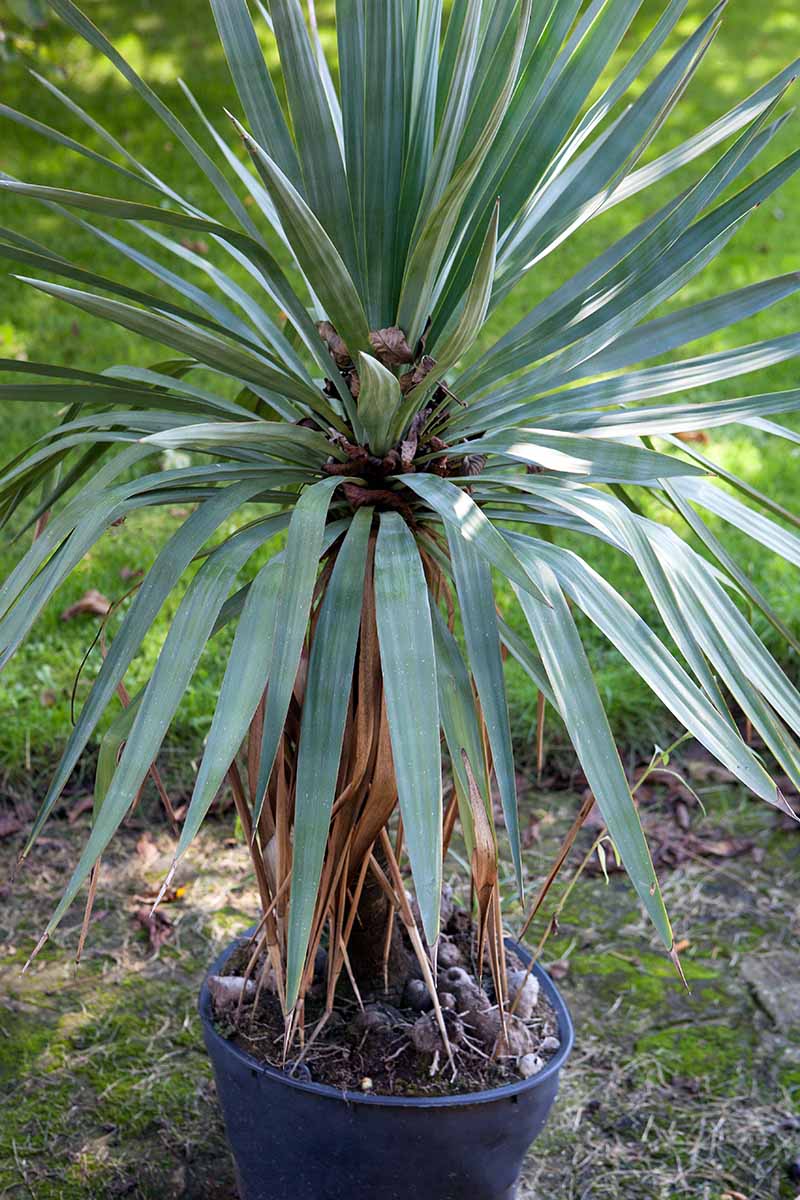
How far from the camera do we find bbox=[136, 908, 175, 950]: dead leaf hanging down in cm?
256

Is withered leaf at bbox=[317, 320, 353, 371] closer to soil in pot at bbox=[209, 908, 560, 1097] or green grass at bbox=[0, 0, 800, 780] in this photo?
green grass at bbox=[0, 0, 800, 780]

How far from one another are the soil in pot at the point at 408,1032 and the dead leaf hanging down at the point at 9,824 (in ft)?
4.00

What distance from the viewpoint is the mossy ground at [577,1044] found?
2.00m

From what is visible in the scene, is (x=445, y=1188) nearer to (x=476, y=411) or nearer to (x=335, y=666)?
(x=335, y=666)

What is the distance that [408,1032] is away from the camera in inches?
66.4

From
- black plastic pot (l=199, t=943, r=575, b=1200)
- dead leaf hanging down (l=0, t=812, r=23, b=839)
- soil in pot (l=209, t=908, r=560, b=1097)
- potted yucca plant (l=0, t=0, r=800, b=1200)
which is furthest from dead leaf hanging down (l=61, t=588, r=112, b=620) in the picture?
black plastic pot (l=199, t=943, r=575, b=1200)

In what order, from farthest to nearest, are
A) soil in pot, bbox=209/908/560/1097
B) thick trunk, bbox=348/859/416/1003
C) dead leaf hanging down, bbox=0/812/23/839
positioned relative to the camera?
1. dead leaf hanging down, bbox=0/812/23/839
2. thick trunk, bbox=348/859/416/1003
3. soil in pot, bbox=209/908/560/1097

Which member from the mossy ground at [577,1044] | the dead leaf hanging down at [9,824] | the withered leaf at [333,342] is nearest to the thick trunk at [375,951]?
the mossy ground at [577,1044]

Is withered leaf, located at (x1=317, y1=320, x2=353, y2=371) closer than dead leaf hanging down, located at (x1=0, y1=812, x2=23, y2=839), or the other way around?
withered leaf, located at (x1=317, y1=320, x2=353, y2=371)

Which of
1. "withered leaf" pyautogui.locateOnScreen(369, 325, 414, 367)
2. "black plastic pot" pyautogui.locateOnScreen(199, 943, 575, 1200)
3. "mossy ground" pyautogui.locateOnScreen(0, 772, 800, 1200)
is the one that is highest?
"withered leaf" pyautogui.locateOnScreen(369, 325, 414, 367)

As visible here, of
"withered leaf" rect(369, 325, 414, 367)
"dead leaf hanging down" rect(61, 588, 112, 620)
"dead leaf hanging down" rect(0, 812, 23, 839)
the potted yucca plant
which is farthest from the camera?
"dead leaf hanging down" rect(61, 588, 112, 620)

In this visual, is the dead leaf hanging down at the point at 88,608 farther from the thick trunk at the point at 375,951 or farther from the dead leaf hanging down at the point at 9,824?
the thick trunk at the point at 375,951

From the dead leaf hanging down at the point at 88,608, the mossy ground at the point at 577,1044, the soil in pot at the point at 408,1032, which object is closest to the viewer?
the soil in pot at the point at 408,1032

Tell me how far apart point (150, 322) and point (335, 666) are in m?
0.46
